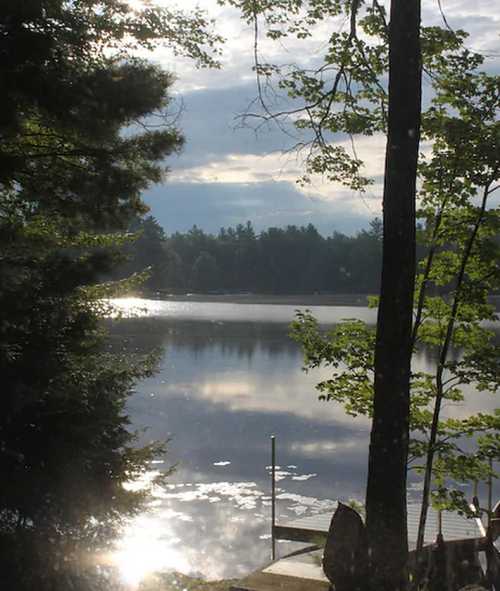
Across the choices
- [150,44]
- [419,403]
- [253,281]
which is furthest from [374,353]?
[253,281]

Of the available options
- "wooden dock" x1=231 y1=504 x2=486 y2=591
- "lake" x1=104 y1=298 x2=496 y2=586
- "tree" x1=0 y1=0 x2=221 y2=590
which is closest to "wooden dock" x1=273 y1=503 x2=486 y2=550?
"wooden dock" x1=231 y1=504 x2=486 y2=591

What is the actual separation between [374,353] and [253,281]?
5099 inches

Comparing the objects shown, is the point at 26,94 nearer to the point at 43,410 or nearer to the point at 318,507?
the point at 43,410

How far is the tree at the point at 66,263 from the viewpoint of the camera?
7.31 meters

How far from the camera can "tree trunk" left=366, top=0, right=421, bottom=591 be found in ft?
23.4

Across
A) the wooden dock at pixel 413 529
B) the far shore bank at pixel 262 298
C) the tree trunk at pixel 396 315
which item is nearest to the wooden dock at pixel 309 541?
the wooden dock at pixel 413 529

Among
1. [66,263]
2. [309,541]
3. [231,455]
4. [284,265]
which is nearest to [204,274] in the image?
[284,265]

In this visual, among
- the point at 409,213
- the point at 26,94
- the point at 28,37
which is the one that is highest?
the point at 28,37

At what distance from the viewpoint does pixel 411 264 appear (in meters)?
7.18

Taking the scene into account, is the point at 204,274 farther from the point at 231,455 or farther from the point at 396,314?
the point at 396,314

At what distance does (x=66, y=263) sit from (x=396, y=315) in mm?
3466

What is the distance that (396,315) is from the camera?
7.14m

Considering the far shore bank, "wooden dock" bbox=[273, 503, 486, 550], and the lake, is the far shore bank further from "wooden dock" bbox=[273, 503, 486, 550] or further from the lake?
"wooden dock" bbox=[273, 503, 486, 550]

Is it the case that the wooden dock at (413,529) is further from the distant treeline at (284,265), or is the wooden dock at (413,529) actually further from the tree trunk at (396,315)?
the distant treeline at (284,265)
